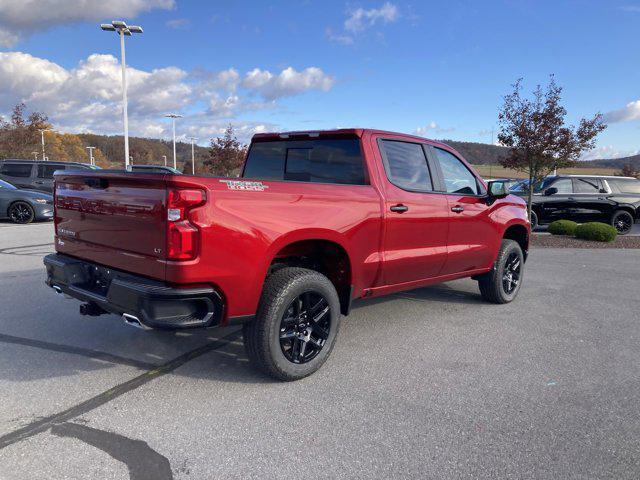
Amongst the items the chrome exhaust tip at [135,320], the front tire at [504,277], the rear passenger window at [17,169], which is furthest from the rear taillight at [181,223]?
the rear passenger window at [17,169]

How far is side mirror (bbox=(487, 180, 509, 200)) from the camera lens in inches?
209

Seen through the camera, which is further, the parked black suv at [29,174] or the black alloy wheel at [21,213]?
the parked black suv at [29,174]

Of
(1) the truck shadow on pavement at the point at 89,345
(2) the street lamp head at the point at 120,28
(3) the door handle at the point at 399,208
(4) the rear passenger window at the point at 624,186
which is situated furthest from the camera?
(2) the street lamp head at the point at 120,28

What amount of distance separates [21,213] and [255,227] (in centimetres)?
1307

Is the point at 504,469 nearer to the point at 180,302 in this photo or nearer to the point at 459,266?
the point at 180,302

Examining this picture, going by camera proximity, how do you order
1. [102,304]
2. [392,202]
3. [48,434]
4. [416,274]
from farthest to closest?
[416,274]
[392,202]
[102,304]
[48,434]

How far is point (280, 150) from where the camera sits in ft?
15.8

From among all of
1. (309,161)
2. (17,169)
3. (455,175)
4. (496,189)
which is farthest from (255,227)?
(17,169)

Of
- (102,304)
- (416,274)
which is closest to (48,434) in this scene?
(102,304)

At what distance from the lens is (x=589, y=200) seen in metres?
14.4

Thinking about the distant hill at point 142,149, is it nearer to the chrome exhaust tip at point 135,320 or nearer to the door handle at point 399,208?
the door handle at point 399,208

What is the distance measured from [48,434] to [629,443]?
3.33 meters

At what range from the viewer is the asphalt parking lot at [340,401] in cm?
262

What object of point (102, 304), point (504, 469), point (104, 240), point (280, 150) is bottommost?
point (504, 469)
